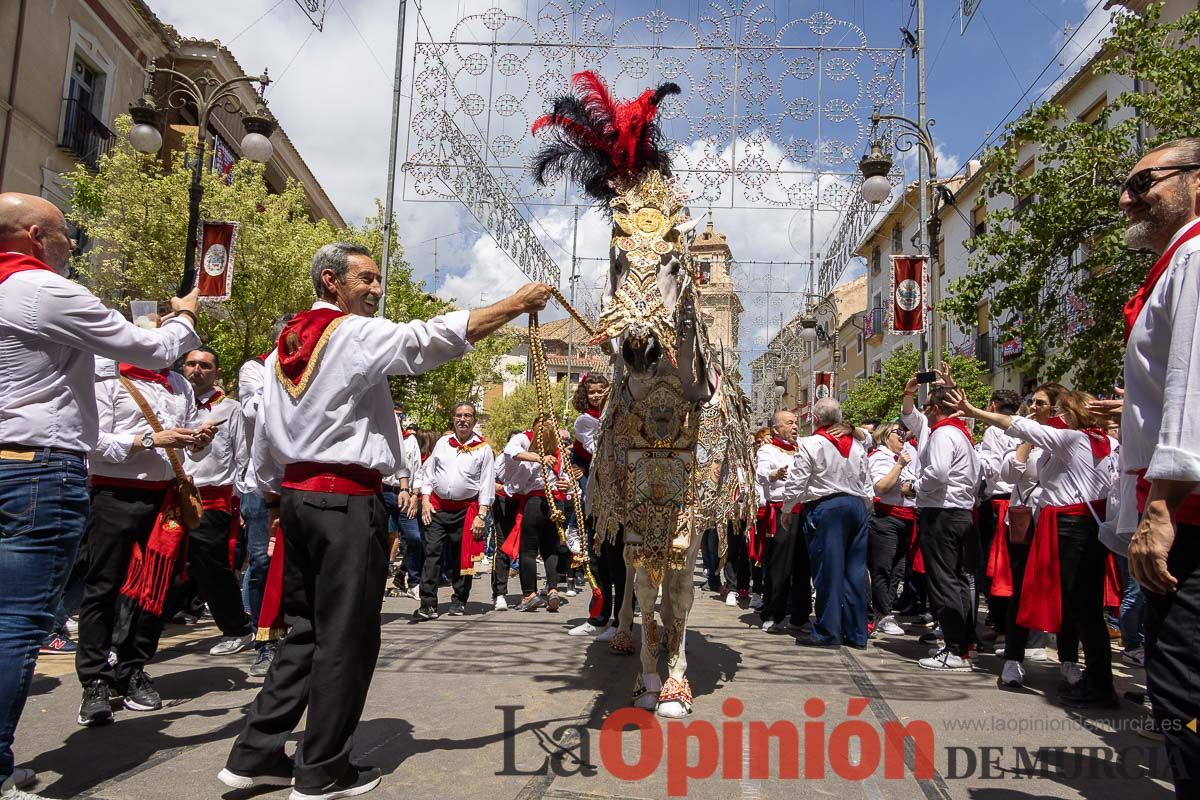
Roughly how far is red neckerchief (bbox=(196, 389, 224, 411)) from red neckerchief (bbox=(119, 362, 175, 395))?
2.30 ft

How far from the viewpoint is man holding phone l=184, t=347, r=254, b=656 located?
18.9ft

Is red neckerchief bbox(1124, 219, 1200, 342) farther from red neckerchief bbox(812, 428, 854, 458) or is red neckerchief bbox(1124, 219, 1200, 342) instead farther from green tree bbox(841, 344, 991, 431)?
green tree bbox(841, 344, 991, 431)

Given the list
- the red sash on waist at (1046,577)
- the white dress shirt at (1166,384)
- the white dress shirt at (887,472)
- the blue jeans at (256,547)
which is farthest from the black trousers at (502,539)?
the white dress shirt at (1166,384)

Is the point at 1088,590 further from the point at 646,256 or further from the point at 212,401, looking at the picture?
the point at 212,401

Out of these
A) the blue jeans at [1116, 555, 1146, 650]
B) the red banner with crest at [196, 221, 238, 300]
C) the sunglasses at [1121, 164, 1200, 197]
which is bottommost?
the blue jeans at [1116, 555, 1146, 650]

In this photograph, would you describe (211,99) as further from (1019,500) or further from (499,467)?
(1019,500)

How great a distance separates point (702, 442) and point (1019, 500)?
298cm

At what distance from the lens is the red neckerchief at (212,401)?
18.8ft

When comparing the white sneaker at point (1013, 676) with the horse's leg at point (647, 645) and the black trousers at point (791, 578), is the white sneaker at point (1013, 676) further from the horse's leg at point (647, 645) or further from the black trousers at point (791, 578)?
the horse's leg at point (647, 645)

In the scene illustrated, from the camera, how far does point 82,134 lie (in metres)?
18.9

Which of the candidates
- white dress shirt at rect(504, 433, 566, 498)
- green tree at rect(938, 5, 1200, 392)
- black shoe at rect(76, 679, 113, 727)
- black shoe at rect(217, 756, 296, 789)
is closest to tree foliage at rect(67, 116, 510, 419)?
white dress shirt at rect(504, 433, 566, 498)

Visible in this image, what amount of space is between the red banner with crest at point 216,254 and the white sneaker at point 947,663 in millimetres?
9717

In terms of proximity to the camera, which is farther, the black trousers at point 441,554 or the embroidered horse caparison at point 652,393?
the black trousers at point 441,554

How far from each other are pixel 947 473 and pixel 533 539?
4865 mm
